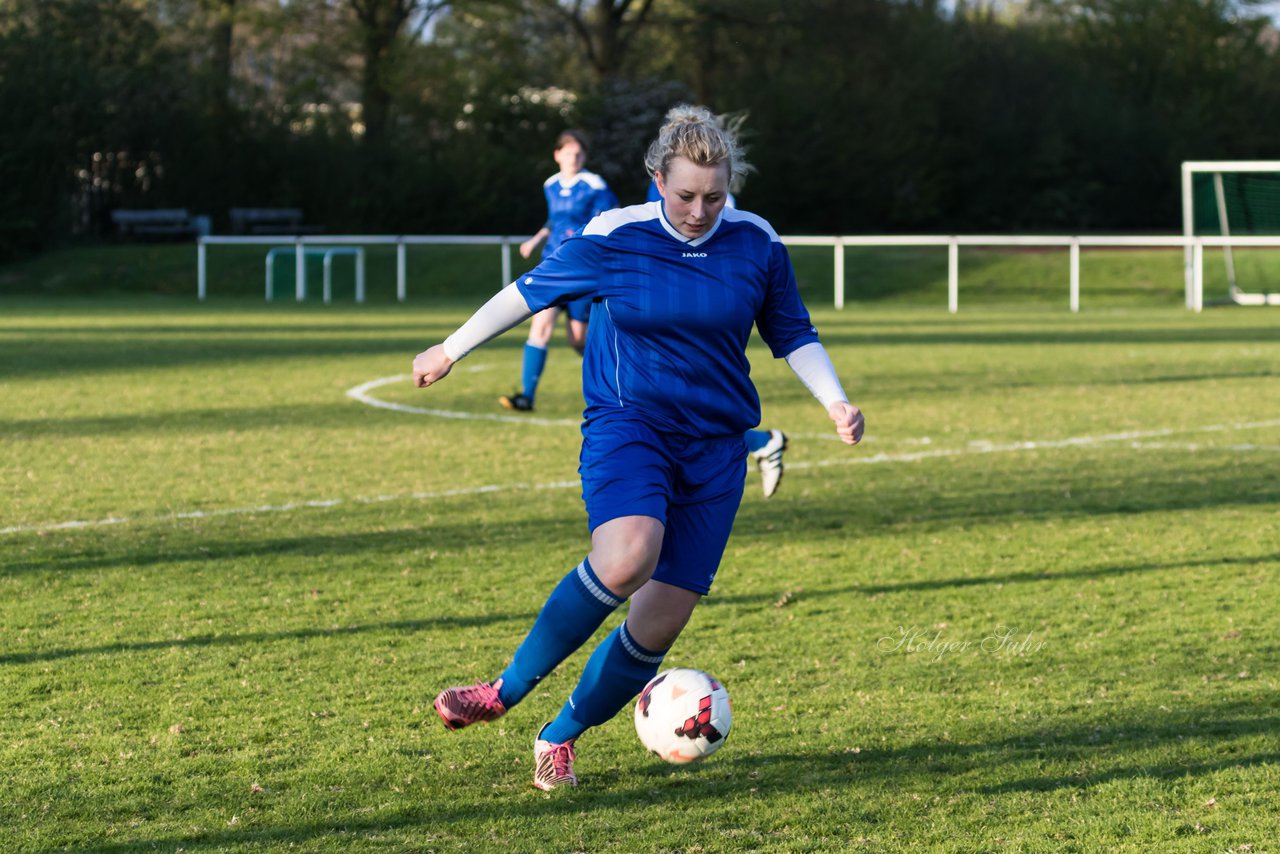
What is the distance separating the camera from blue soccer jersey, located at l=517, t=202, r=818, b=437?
3861mm

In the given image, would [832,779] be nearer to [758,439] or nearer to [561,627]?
[561,627]

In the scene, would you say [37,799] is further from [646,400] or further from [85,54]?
[85,54]

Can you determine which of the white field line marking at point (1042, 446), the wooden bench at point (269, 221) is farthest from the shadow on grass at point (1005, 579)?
the wooden bench at point (269, 221)

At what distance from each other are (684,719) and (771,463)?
407 centimetres

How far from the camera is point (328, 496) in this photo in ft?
26.1

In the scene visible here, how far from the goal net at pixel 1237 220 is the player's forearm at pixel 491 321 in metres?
25.0

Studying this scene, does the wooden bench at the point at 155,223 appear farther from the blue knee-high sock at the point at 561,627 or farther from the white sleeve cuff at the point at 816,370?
the blue knee-high sock at the point at 561,627

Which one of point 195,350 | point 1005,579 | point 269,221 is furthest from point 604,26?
point 1005,579

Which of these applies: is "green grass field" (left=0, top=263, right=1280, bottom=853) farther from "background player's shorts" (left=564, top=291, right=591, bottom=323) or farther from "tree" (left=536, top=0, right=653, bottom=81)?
"tree" (left=536, top=0, right=653, bottom=81)

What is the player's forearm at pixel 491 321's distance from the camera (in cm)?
394

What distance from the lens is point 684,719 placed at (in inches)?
145

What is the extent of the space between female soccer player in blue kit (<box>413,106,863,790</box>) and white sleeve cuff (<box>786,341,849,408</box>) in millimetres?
23

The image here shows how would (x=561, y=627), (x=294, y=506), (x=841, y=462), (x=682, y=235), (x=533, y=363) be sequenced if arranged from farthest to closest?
(x=533, y=363) → (x=841, y=462) → (x=294, y=506) → (x=682, y=235) → (x=561, y=627)

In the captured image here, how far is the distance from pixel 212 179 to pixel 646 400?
111 ft
